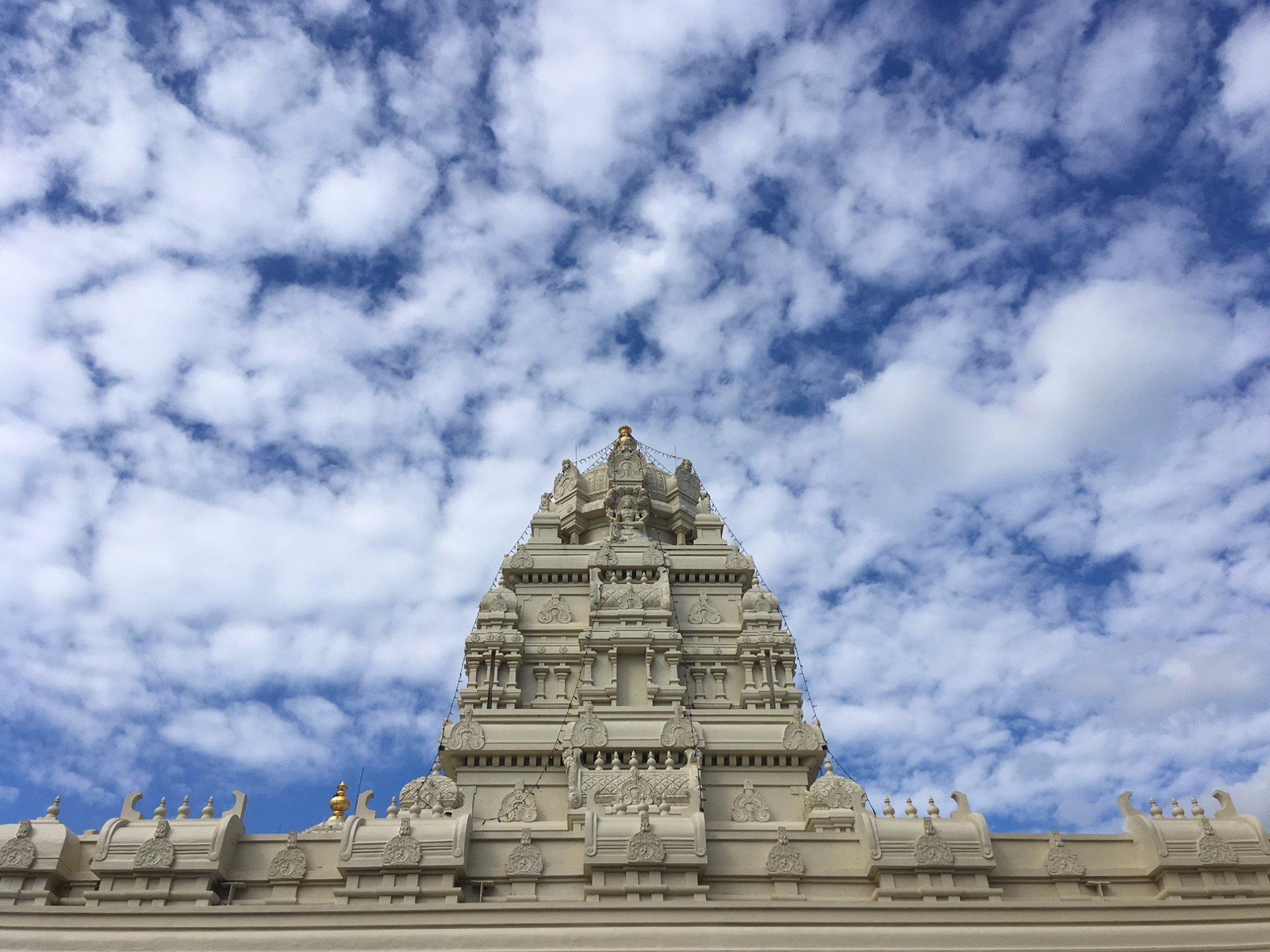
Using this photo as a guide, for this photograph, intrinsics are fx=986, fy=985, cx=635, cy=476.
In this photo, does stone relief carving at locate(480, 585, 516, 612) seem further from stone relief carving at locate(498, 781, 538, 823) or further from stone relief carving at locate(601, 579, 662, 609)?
stone relief carving at locate(498, 781, 538, 823)

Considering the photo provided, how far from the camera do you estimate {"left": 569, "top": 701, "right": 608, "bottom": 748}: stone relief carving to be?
27.2 metres

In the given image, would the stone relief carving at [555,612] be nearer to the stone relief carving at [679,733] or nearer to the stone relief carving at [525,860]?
the stone relief carving at [679,733]

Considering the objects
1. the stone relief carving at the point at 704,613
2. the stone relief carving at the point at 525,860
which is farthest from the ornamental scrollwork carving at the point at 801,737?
the stone relief carving at the point at 525,860

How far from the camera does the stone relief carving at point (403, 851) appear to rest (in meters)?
20.0

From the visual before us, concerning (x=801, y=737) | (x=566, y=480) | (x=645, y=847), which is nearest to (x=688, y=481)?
(x=566, y=480)

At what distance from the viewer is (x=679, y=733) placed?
2752 cm

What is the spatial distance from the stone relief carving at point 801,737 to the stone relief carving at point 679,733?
2.68 meters

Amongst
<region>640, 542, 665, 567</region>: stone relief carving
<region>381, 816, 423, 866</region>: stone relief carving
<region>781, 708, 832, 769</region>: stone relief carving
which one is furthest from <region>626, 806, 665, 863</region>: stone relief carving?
<region>640, 542, 665, 567</region>: stone relief carving

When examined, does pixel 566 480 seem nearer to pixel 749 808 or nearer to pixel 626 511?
pixel 626 511

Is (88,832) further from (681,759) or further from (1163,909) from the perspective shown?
(1163,909)

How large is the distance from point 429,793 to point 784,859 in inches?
398

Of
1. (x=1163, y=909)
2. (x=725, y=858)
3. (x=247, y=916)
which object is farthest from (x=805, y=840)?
(x=247, y=916)

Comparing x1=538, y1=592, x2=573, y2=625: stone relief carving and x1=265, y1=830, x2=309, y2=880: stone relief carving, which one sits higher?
x1=538, y1=592, x2=573, y2=625: stone relief carving

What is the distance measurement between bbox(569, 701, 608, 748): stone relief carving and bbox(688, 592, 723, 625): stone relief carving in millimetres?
8257
